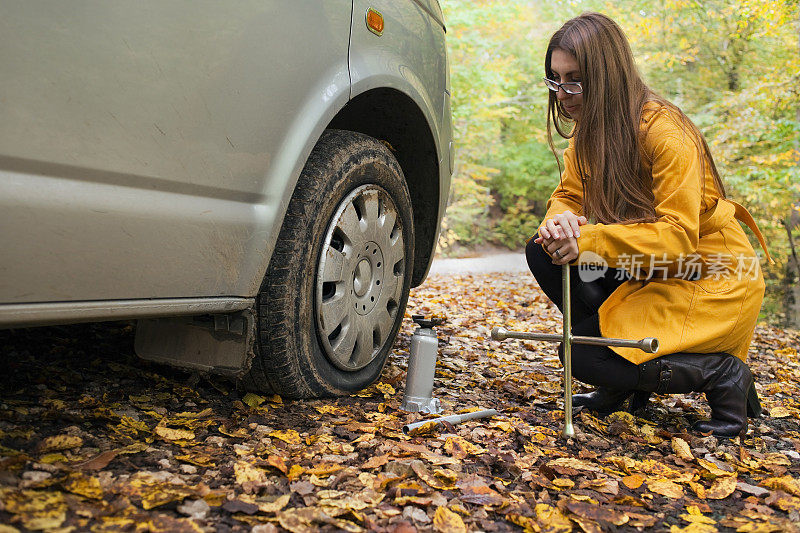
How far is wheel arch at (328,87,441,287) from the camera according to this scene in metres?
2.55

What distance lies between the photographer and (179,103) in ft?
5.14

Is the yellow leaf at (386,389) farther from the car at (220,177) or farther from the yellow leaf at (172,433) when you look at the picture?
the yellow leaf at (172,433)

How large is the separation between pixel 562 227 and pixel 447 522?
1.07 m

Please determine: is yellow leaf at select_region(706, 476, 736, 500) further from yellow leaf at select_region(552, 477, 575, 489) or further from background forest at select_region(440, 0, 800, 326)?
background forest at select_region(440, 0, 800, 326)

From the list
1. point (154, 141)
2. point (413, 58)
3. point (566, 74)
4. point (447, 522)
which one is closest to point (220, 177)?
point (154, 141)

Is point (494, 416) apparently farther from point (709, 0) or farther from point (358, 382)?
point (709, 0)

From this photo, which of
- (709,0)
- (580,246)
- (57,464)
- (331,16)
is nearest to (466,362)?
(580,246)

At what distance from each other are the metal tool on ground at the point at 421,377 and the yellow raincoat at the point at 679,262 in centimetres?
61

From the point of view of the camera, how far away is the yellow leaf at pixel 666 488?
184cm

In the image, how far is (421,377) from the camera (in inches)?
94.3

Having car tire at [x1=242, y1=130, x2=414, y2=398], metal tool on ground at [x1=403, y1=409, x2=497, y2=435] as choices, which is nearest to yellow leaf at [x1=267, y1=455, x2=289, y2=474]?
car tire at [x1=242, y1=130, x2=414, y2=398]

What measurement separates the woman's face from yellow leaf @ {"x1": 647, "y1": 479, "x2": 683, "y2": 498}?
1.28 meters

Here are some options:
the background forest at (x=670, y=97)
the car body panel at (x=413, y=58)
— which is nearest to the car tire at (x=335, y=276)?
the car body panel at (x=413, y=58)

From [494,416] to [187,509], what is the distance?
1266mm
